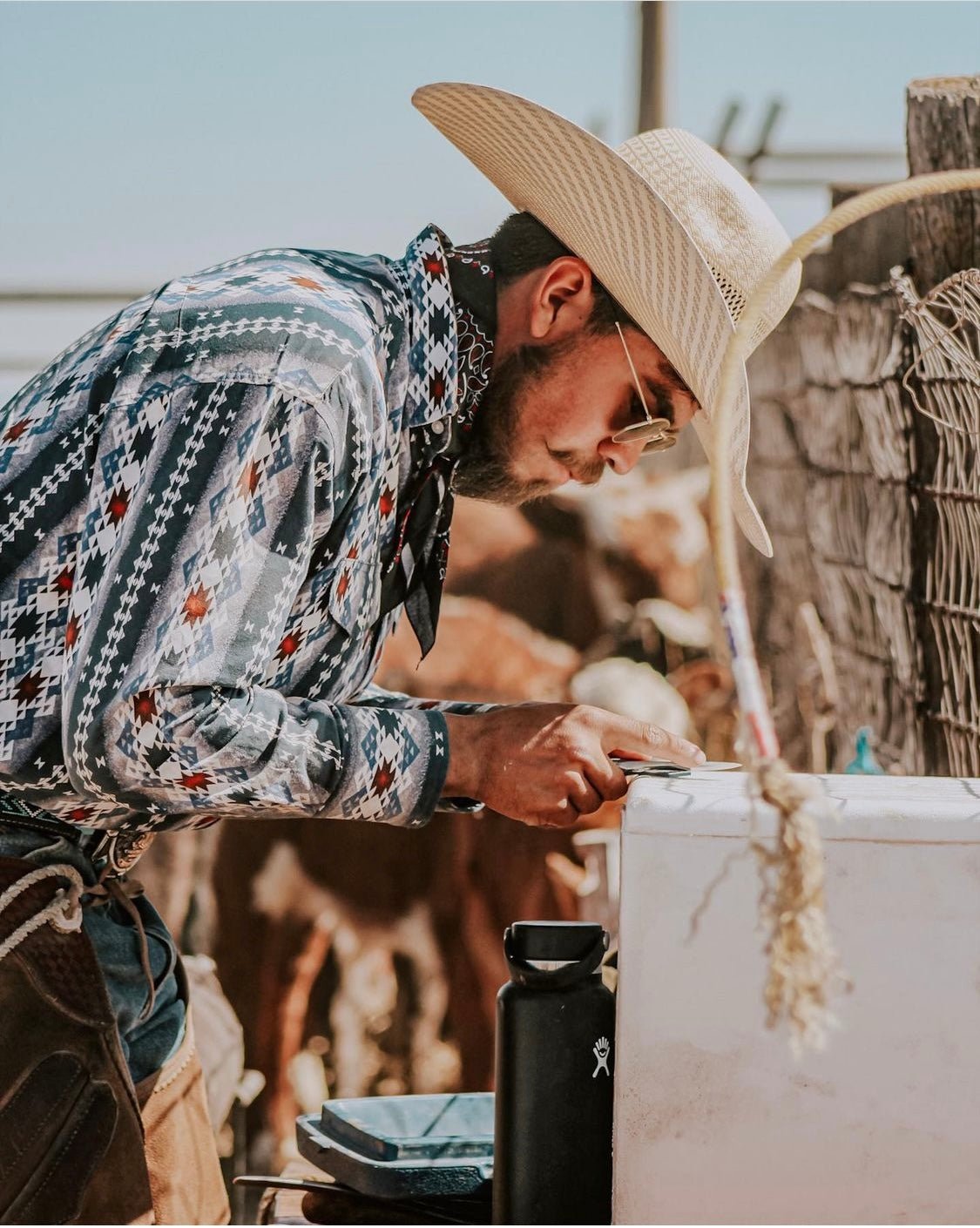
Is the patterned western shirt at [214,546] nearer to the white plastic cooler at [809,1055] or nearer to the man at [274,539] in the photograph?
the man at [274,539]

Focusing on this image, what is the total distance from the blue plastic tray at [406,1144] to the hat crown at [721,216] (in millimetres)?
1017

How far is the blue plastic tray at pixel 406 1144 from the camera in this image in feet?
5.13

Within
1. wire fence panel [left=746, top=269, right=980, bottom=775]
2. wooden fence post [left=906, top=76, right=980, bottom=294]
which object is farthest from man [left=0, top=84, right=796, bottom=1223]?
wooden fence post [left=906, top=76, right=980, bottom=294]

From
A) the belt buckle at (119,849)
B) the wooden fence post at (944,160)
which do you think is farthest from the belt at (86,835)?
the wooden fence post at (944,160)

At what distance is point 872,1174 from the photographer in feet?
4.10

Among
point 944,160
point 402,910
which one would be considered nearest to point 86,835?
point 944,160

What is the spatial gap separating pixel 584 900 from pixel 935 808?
2637 millimetres

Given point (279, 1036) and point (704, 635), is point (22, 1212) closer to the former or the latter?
point (279, 1036)

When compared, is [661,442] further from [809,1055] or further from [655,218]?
[809,1055]

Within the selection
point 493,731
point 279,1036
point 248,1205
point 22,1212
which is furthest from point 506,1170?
point 279,1036

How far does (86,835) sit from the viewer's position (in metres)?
1.69

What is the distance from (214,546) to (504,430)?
584 millimetres

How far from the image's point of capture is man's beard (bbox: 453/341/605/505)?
1773 millimetres

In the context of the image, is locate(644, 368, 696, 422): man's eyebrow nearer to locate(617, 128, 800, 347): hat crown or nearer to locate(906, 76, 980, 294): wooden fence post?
locate(617, 128, 800, 347): hat crown
